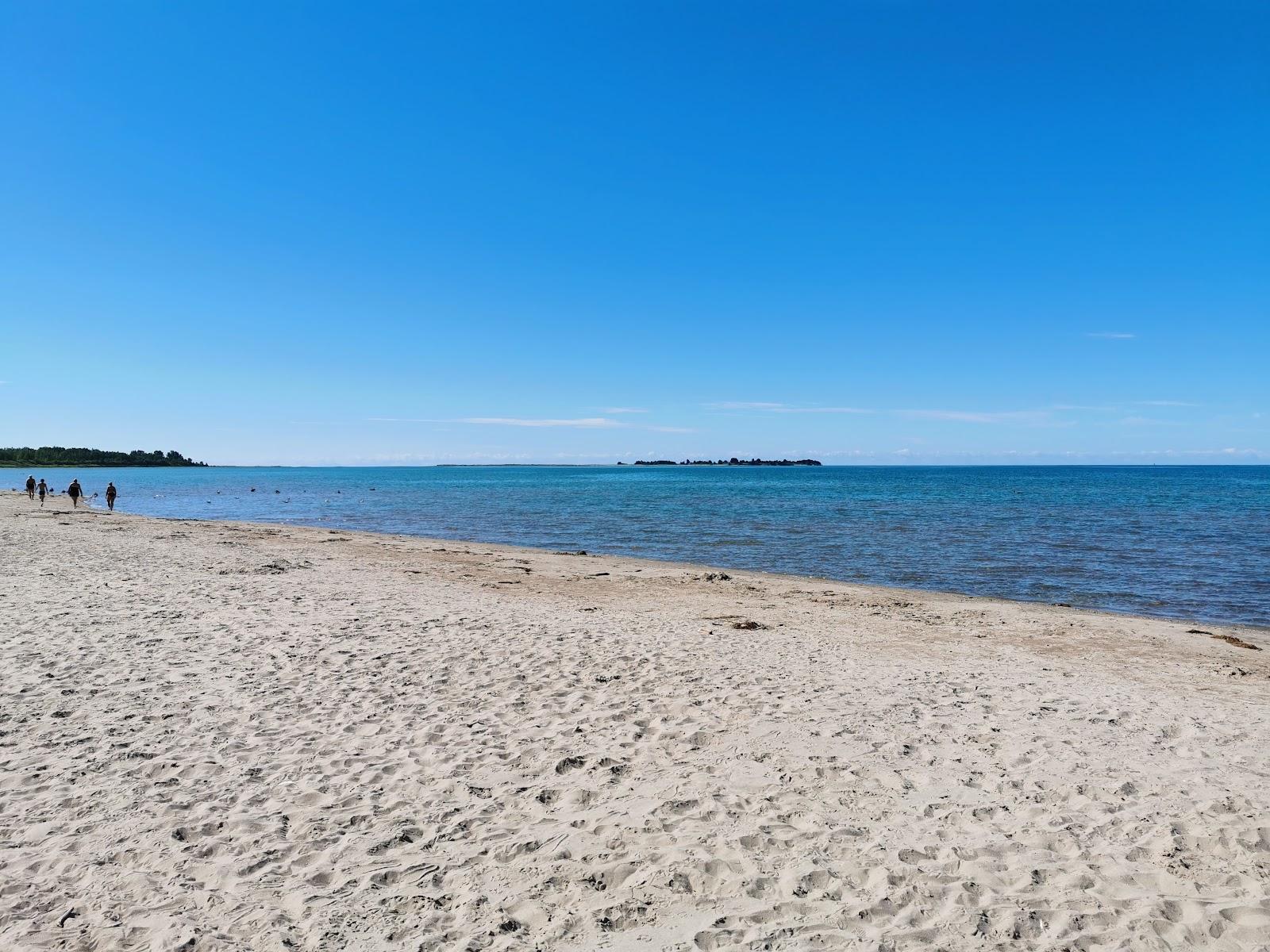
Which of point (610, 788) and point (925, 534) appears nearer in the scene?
point (610, 788)

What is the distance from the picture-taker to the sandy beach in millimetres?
4621

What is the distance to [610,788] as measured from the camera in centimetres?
641

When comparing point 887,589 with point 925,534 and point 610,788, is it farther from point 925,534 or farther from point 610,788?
point 925,534

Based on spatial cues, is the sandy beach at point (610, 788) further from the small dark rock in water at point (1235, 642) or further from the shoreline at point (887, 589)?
the shoreline at point (887, 589)

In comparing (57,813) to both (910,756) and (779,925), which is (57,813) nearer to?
(779,925)

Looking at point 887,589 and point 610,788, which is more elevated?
point 610,788

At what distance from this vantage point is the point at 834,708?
28.4 ft

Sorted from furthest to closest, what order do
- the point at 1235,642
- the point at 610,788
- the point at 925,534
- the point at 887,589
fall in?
the point at 925,534
the point at 887,589
the point at 1235,642
the point at 610,788

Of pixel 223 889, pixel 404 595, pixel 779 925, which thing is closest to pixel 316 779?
pixel 223 889

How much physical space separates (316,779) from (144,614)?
8545mm

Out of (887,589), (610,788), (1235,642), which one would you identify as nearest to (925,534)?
(887,589)

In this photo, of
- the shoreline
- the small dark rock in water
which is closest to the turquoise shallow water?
the shoreline

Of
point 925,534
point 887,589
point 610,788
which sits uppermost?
point 610,788

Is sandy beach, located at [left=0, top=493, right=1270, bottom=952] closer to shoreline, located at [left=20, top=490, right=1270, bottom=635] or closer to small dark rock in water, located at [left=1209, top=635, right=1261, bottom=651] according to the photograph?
small dark rock in water, located at [left=1209, top=635, right=1261, bottom=651]
